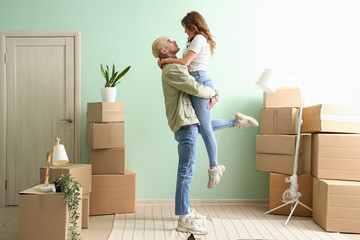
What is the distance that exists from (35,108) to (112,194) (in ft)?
3.99

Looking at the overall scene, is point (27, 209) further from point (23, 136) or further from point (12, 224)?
point (23, 136)

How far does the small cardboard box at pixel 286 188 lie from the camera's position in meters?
3.49

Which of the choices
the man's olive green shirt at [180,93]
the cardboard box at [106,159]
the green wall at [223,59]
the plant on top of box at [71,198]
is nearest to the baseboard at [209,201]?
the green wall at [223,59]

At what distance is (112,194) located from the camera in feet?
11.6

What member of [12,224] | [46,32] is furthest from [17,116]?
[12,224]

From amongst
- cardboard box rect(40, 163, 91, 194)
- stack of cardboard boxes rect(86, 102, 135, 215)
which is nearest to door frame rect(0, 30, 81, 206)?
stack of cardboard boxes rect(86, 102, 135, 215)

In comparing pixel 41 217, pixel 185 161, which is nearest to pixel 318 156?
pixel 185 161

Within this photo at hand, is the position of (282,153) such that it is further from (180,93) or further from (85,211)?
(85,211)

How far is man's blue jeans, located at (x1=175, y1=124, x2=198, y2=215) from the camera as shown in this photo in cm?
292

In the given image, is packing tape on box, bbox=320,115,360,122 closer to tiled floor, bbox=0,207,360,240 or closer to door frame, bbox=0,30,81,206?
tiled floor, bbox=0,207,360,240

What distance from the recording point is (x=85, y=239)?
2791 mm

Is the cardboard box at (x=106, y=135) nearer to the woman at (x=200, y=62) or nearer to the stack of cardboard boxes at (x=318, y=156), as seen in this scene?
the woman at (x=200, y=62)

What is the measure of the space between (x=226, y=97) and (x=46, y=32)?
1914mm

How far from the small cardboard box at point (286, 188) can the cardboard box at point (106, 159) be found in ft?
4.61
